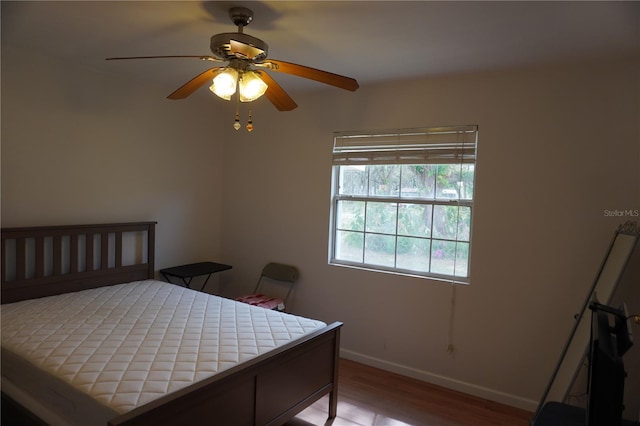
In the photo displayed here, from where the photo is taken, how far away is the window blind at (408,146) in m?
2.97

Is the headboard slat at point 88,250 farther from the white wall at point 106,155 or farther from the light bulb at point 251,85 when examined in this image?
the light bulb at point 251,85

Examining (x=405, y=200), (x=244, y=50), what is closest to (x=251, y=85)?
(x=244, y=50)

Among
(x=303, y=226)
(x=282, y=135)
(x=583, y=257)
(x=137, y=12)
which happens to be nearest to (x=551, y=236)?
(x=583, y=257)

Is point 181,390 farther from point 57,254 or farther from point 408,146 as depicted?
point 408,146

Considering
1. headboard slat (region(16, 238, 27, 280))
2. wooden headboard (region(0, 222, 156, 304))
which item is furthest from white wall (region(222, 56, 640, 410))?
headboard slat (region(16, 238, 27, 280))

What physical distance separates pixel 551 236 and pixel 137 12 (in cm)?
281

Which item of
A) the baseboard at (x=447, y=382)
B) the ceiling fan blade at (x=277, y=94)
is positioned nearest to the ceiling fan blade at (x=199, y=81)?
the ceiling fan blade at (x=277, y=94)

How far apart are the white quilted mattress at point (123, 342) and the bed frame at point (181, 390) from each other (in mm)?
95

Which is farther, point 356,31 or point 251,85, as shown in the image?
→ point 356,31

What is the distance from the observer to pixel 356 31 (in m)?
2.21

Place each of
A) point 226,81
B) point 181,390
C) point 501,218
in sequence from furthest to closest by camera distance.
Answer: point 501,218
point 226,81
point 181,390

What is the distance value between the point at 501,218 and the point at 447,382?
1291 millimetres

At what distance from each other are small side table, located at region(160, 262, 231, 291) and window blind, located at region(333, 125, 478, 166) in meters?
1.51

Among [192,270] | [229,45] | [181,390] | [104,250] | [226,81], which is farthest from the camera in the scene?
[192,270]
